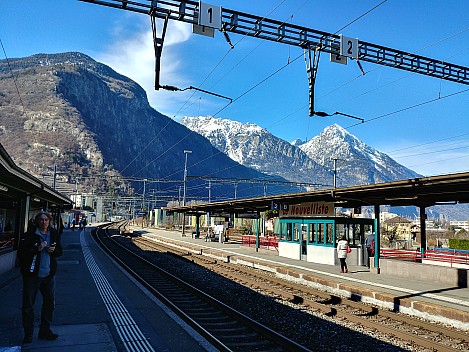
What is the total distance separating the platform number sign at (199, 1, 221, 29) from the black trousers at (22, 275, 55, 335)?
704cm

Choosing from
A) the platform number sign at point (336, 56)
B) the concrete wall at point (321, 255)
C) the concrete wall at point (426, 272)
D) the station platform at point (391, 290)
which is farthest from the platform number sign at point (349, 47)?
the concrete wall at point (321, 255)

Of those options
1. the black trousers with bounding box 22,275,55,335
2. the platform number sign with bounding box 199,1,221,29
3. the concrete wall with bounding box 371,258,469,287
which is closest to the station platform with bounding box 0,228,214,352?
the black trousers with bounding box 22,275,55,335

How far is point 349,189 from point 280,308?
22.4 feet

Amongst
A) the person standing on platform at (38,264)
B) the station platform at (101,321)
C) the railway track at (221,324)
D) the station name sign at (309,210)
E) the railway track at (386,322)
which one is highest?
the station name sign at (309,210)

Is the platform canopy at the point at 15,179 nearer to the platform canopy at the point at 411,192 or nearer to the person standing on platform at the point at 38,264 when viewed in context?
the person standing on platform at the point at 38,264

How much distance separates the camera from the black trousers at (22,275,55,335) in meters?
6.06

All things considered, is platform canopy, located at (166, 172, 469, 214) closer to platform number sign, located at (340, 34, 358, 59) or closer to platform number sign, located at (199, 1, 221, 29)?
platform number sign, located at (340, 34, 358, 59)

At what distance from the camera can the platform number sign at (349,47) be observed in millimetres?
12115

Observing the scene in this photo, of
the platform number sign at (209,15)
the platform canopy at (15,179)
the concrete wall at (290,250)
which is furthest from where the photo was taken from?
the concrete wall at (290,250)

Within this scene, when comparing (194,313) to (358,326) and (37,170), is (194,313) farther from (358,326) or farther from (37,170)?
(37,170)

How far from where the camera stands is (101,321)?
308 inches

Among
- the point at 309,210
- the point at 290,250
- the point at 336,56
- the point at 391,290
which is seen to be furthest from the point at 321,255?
the point at 336,56

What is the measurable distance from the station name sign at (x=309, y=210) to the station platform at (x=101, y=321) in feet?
35.7

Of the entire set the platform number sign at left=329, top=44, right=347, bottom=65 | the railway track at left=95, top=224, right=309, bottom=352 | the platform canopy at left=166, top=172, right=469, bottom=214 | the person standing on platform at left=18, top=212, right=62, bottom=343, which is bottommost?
the railway track at left=95, top=224, right=309, bottom=352
